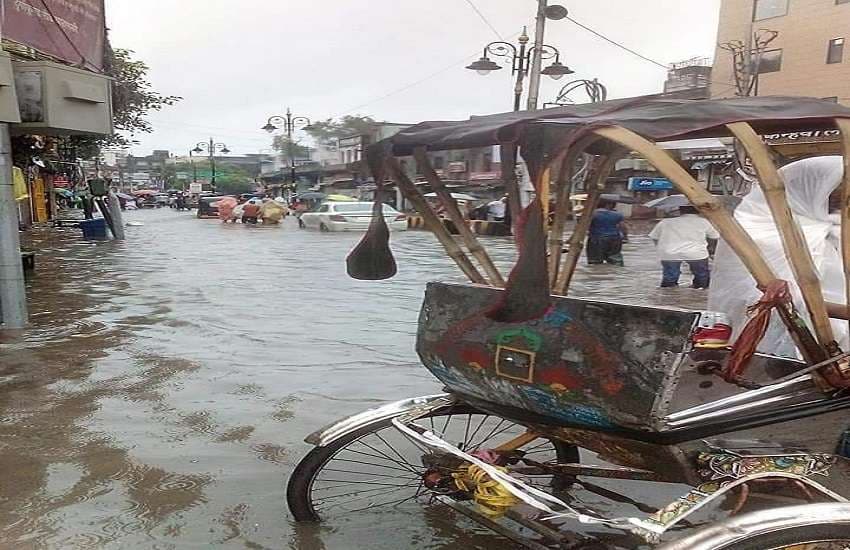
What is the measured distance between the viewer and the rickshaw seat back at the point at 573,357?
2.35 metres

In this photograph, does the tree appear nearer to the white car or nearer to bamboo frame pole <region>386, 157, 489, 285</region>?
the white car

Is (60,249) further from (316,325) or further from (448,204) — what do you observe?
(448,204)

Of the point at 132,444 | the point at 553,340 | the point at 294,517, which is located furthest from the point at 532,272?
the point at 132,444

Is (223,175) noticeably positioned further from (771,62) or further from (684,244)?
(684,244)

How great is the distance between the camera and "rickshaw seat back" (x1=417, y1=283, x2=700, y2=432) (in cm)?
235

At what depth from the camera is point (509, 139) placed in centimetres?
244

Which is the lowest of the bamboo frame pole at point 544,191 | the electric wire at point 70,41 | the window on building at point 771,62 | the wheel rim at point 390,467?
the wheel rim at point 390,467

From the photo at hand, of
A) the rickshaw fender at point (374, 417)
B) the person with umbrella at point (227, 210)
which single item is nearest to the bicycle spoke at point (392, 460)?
the rickshaw fender at point (374, 417)

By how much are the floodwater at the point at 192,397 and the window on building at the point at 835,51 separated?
2248cm

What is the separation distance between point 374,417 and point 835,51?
105 feet

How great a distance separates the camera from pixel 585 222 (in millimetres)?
3355

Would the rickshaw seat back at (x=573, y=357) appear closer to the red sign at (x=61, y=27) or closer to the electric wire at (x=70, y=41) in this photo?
the red sign at (x=61, y=27)

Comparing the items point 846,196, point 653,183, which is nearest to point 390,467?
point 846,196

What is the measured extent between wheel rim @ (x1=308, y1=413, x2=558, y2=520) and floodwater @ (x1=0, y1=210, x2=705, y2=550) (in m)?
0.20
